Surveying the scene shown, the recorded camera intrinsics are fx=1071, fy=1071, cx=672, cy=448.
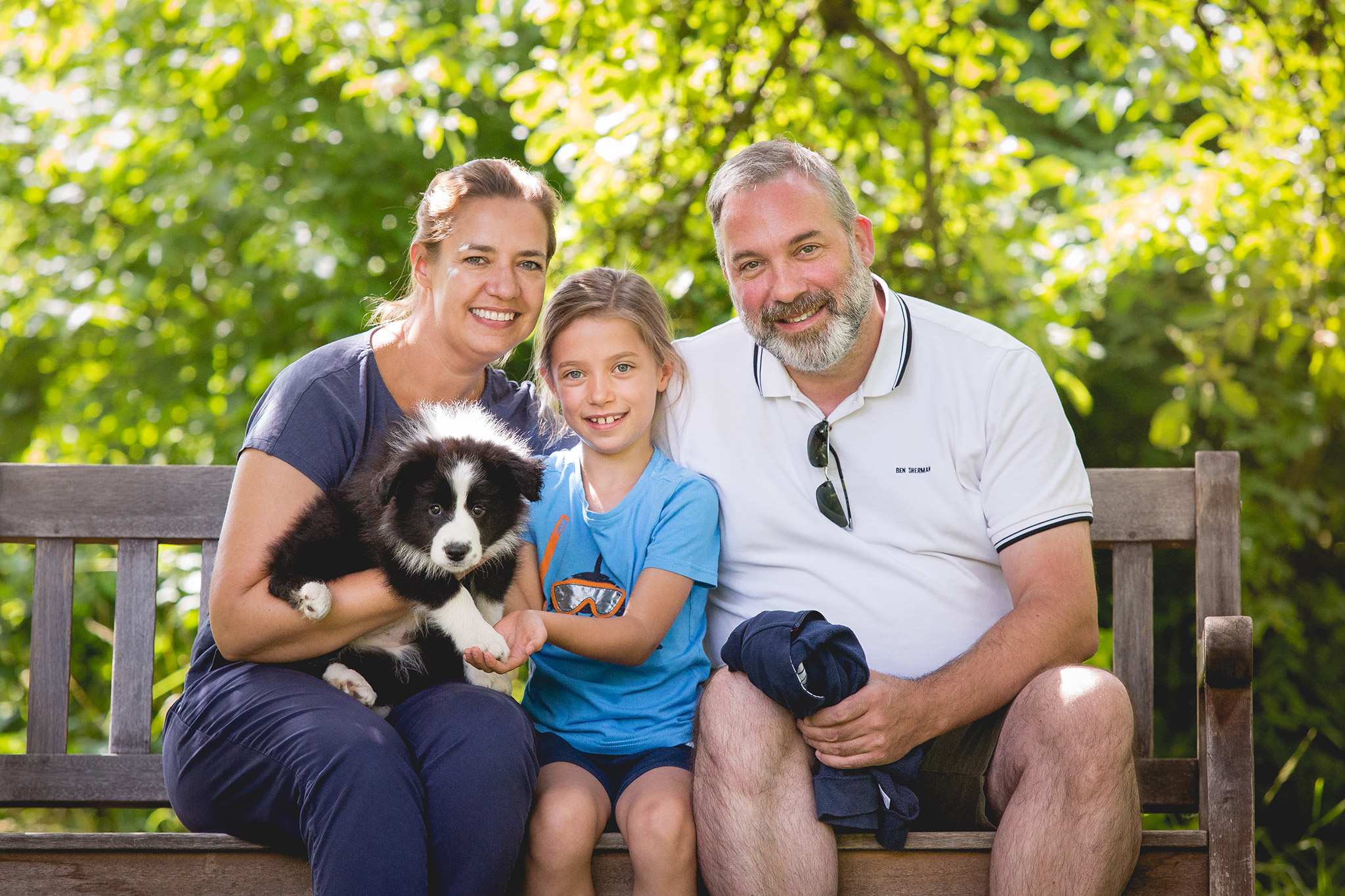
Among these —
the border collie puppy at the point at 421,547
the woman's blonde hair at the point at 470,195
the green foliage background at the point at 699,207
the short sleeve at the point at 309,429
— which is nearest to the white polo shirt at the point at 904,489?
the border collie puppy at the point at 421,547

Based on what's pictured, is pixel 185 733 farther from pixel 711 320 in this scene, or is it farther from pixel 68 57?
pixel 68 57

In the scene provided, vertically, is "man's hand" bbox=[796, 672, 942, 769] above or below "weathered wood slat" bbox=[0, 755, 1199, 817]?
above

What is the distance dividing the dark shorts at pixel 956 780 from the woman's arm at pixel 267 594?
122 centimetres

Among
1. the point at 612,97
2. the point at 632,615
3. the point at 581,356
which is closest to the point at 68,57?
the point at 612,97

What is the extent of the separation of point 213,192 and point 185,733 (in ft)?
9.54

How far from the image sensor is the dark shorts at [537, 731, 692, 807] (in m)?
2.36

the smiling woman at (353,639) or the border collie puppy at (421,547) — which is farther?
the border collie puppy at (421,547)

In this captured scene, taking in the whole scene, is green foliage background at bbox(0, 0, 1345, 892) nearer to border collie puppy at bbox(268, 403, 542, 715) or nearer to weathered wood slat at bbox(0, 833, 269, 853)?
border collie puppy at bbox(268, 403, 542, 715)

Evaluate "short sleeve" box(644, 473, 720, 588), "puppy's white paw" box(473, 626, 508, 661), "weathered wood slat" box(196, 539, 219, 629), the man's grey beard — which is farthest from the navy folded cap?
"weathered wood slat" box(196, 539, 219, 629)

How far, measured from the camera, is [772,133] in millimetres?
4281

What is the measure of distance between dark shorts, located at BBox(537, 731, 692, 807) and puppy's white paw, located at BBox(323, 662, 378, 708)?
39 cm

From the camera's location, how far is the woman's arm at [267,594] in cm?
222

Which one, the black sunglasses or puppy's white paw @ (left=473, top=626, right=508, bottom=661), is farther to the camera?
the black sunglasses

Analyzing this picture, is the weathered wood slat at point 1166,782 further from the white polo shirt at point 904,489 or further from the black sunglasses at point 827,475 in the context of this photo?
the black sunglasses at point 827,475
